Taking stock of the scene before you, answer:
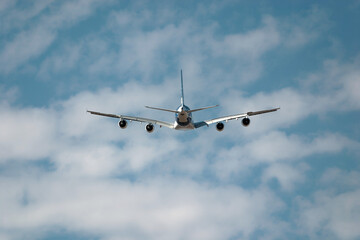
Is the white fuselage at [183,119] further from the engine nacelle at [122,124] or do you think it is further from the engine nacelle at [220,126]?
the engine nacelle at [122,124]

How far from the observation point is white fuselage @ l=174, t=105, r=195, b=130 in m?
97.8

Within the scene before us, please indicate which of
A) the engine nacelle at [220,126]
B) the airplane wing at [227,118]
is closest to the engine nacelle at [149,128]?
the airplane wing at [227,118]

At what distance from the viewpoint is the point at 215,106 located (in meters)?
88.9

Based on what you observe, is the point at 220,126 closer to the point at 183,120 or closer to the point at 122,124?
the point at 183,120

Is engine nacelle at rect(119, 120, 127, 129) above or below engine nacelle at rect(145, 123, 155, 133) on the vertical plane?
above

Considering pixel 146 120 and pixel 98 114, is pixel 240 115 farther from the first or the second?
pixel 98 114

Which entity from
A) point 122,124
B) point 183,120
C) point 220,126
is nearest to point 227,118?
point 220,126

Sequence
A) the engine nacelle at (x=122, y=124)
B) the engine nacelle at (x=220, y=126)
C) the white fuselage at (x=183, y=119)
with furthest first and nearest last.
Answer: the engine nacelle at (x=220, y=126)
the engine nacelle at (x=122, y=124)
the white fuselage at (x=183, y=119)

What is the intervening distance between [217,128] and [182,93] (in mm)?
16665

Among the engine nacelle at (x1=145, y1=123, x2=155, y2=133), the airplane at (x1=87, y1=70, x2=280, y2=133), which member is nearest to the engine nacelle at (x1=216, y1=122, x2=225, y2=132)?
the airplane at (x1=87, y1=70, x2=280, y2=133)

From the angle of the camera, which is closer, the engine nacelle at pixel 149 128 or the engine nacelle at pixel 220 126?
the engine nacelle at pixel 149 128

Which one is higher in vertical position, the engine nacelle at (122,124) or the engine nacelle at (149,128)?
the engine nacelle at (122,124)

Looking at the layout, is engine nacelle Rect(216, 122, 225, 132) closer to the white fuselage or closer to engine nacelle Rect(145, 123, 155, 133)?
the white fuselage

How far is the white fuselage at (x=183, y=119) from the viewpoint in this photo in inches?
3848
